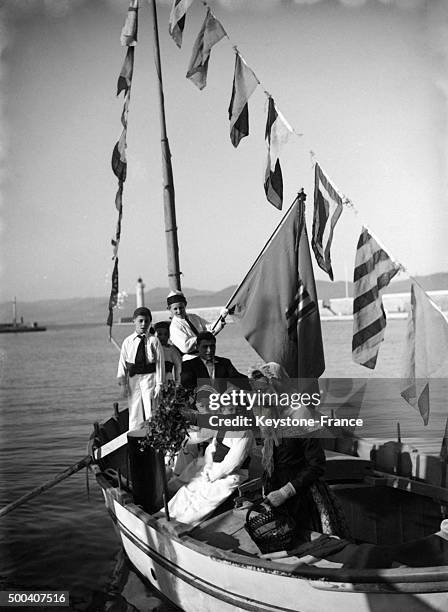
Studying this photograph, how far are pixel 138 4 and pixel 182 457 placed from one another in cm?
465

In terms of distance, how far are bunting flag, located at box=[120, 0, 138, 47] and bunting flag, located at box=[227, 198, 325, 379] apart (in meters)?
2.55

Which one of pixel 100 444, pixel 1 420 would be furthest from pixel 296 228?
pixel 1 420

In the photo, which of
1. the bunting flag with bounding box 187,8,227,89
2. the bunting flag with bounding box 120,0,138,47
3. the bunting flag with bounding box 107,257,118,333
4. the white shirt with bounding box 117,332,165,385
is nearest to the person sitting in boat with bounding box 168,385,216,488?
the white shirt with bounding box 117,332,165,385

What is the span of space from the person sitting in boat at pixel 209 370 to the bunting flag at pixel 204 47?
2512 mm

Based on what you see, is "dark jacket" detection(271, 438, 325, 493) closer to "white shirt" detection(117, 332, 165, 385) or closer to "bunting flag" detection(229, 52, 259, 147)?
"white shirt" detection(117, 332, 165, 385)

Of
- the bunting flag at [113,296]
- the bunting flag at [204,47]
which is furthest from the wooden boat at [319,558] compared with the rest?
the bunting flag at [204,47]

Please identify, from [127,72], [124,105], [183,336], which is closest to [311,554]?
[183,336]

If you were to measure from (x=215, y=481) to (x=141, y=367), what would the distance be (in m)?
2.11

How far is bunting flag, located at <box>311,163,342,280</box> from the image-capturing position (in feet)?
18.0

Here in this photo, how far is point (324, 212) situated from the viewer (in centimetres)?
555

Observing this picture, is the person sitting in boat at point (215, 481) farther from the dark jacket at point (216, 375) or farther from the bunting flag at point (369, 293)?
the bunting flag at point (369, 293)

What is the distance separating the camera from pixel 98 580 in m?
5.86

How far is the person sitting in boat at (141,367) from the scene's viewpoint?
20.4 feet

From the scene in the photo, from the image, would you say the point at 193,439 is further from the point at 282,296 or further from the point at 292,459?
the point at 282,296
